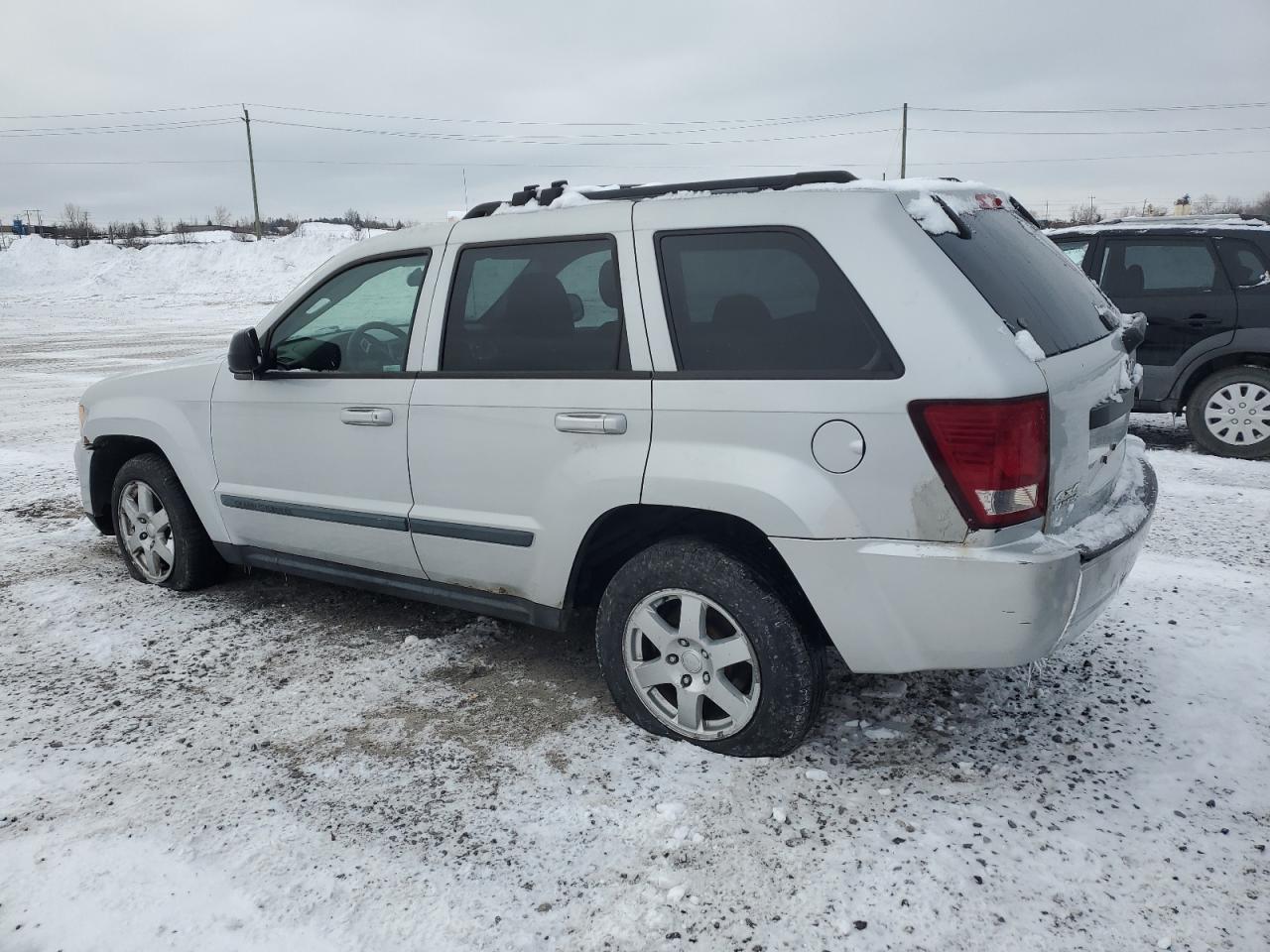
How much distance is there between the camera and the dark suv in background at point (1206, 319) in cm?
696

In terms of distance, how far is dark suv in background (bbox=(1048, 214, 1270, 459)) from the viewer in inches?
274

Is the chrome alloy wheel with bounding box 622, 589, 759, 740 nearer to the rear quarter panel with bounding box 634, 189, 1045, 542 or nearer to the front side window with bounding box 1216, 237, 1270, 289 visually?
the rear quarter panel with bounding box 634, 189, 1045, 542

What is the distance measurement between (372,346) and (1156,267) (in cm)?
650

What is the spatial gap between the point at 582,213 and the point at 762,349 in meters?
0.90

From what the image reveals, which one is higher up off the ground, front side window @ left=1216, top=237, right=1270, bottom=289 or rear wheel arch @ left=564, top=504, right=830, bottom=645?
front side window @ left=1216, top=237, right=1270, bottom=289

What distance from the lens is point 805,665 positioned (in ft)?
9.26

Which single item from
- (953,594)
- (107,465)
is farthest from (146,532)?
(953,594)

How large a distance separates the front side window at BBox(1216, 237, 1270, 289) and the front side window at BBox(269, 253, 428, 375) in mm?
6461

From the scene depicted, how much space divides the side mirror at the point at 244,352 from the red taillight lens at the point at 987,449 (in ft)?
9.00

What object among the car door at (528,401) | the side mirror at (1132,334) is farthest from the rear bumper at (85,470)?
the side mirror at (1132,334)

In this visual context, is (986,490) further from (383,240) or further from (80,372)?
(80,372)

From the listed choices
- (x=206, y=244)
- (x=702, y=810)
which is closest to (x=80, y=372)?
(x=702, y=810)

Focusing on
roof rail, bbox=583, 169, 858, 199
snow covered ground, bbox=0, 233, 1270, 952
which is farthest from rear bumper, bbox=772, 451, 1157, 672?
roof rail, bbox=583, 169, 858, 199

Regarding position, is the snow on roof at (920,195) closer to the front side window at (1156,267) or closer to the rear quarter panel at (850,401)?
the rear quarter panel at (850,401)
